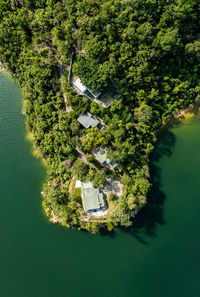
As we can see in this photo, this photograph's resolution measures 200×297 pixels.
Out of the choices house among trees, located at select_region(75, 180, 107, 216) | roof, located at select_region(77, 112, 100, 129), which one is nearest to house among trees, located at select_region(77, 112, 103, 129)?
roof, located at select_region(77, 112, 100, 129)

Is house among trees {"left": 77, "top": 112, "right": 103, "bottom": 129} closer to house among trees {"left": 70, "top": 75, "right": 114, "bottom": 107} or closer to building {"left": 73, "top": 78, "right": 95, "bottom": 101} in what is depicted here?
house among trees {"left": 70, "top": 75, "right": 114, "bottom": 107}

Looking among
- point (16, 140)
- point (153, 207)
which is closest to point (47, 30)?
point (16, 140)

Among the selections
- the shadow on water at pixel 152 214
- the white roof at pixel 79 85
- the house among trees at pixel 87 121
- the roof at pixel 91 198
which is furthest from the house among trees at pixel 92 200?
the white roof at pixel 79 85

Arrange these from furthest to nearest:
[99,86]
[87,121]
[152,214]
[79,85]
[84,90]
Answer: [152,214] < [87,121] < [79,85] < [84,90] < [99,86]

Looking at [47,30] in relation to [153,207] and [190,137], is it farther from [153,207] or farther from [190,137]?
[153,207]

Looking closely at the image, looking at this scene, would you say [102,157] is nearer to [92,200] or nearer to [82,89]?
[92,200]

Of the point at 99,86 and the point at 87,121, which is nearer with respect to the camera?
the point at 99,86

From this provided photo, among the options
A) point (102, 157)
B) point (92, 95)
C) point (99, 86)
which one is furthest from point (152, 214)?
point (99, 86)
